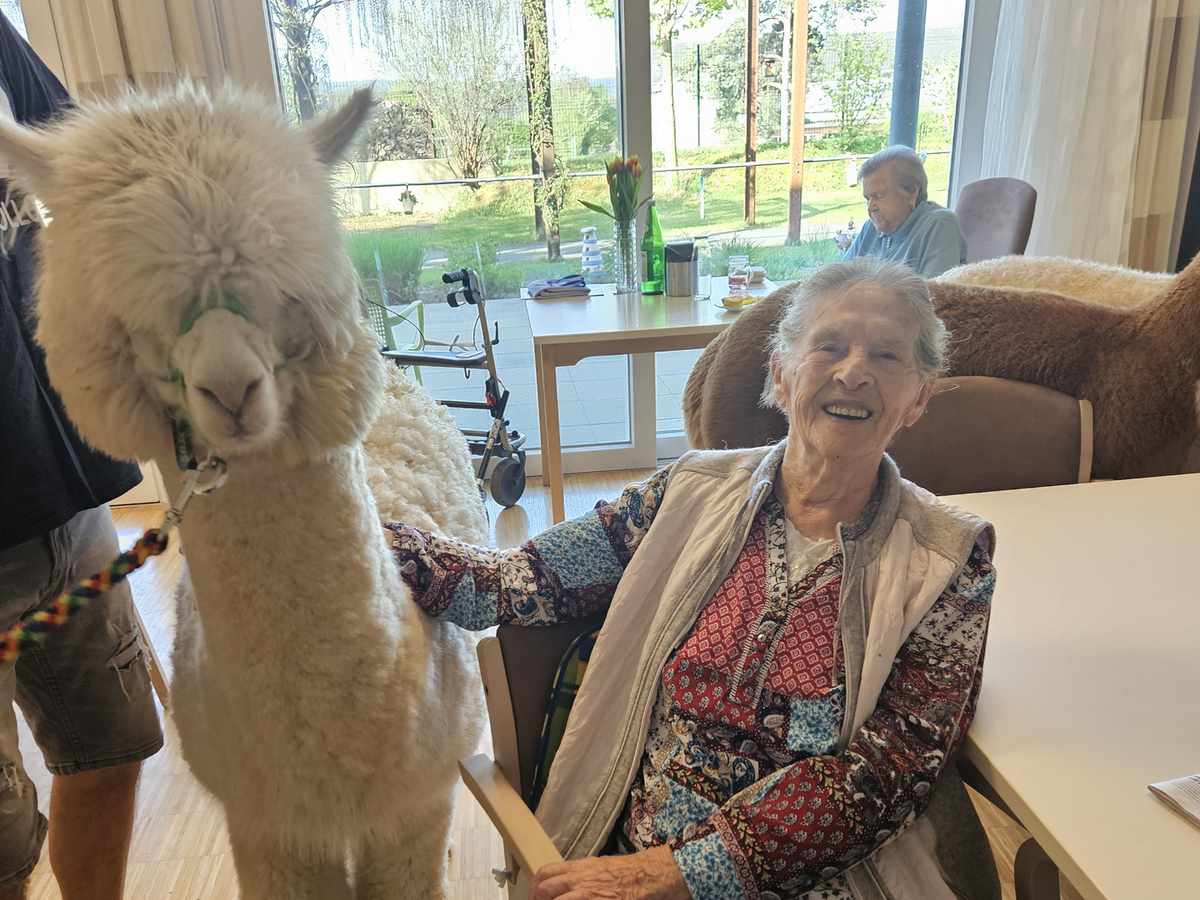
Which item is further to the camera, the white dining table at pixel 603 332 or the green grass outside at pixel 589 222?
the green grass outside at pixel 589 222

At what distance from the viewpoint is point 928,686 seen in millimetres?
959

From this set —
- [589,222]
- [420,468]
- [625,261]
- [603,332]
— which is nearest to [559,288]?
[625,261]

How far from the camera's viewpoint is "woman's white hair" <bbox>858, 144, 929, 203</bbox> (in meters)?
3.03

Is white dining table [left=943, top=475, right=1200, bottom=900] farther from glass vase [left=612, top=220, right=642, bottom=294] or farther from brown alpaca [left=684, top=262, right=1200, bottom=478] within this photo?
glass vase [left=612, top=220, right=642, bottom=294]

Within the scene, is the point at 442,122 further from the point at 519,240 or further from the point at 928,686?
the point at 928,686

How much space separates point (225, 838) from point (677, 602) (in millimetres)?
1265

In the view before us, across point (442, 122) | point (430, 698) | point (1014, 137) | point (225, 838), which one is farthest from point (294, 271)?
point (1014, 137)

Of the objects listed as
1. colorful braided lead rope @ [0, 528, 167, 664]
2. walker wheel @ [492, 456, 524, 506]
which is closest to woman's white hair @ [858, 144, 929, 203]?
walker wheel @ [492, 456, 524, 506]

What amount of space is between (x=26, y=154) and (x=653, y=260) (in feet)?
8.17

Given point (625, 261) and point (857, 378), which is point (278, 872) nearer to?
point (857, 378)

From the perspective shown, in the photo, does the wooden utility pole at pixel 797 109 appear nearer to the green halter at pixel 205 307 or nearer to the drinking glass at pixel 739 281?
the drinking glass at pixel 739 281


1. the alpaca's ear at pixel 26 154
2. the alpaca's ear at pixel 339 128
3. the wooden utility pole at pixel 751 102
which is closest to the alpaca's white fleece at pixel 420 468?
the alpaca's ear at pixel 339 128

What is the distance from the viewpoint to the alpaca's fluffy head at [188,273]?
702 mm

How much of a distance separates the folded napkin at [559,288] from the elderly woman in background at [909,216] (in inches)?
42.1
